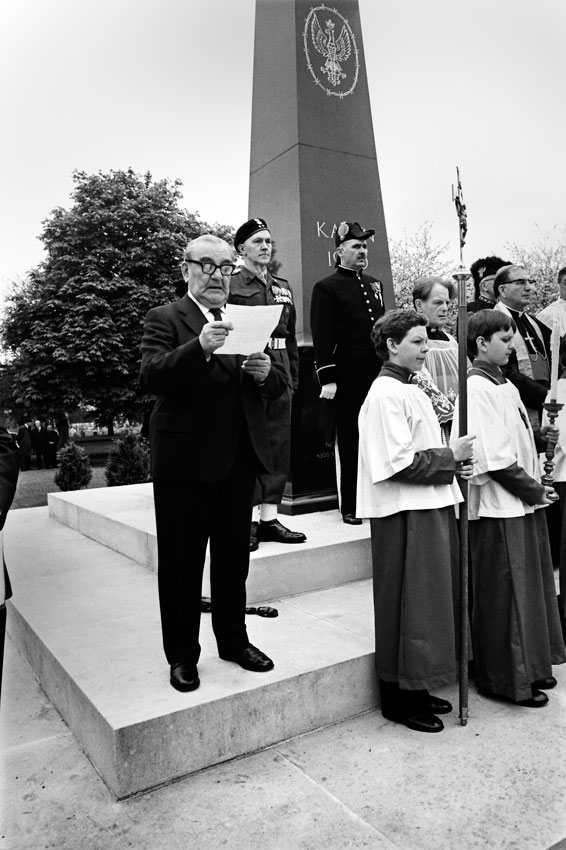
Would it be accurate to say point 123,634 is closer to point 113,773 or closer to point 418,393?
point 113,773

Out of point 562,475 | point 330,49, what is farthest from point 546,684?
point 330,49

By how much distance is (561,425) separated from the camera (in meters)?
4.04

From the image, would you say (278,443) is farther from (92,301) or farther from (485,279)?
(92,301)

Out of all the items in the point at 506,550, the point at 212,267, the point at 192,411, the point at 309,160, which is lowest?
the point at 506,550

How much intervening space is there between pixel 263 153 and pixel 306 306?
168cm

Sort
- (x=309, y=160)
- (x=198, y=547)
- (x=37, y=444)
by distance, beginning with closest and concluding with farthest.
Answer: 1. (x=198, y=547)
2. (x=309, y=160)
3. (x=37, y=444)

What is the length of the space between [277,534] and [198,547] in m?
1.65

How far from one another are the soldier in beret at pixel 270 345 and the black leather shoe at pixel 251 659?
1.21 meters

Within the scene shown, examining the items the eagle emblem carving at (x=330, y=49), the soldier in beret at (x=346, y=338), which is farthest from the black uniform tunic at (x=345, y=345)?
the eagle emblem carving at (x=330, y=49)

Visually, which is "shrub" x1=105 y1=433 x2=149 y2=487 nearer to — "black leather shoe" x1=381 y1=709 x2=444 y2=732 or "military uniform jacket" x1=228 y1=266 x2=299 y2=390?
"military uniform jacket" x1=228 y1=266 x2=299 y2=390

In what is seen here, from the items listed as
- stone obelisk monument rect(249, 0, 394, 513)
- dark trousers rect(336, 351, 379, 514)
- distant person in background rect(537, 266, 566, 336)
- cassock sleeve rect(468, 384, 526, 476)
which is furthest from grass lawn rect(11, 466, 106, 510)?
cassock sleeve rect(468, 384, 526, 476)

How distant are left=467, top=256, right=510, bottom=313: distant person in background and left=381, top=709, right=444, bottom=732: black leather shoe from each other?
Result: 3012 millimetres

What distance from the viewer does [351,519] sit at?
4.85 meters

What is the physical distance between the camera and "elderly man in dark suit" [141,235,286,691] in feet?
8.75
